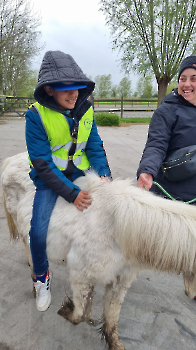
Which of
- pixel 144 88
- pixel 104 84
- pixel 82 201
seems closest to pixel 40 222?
pixel 82 201

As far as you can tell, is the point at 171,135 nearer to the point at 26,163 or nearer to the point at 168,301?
the point at 26,163

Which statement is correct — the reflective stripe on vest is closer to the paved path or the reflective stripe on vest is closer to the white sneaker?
the white sneaker

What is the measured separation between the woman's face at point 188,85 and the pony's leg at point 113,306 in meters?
1.46

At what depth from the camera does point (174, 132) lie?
1886mm

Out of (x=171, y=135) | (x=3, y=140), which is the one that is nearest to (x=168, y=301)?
(x=171, y=135)

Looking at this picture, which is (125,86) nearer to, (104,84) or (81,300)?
(104,84)

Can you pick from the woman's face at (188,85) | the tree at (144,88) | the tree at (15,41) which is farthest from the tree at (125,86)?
the woman's face at (188,85)

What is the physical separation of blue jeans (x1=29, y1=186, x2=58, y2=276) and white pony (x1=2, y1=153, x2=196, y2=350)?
46 millimetres

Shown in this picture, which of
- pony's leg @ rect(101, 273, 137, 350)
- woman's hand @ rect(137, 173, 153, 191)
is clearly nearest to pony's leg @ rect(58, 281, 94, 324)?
pony's leg @ rect(101, 273, 137, 350)

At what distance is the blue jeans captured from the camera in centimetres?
170

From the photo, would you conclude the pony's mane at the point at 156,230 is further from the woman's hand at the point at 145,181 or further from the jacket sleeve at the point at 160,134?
the jacket sleeve at the point at 160,134

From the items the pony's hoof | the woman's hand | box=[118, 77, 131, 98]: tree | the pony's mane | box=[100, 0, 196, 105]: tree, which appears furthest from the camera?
box=[118, 77, 131, 98]: tree

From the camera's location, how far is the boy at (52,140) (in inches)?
64.8

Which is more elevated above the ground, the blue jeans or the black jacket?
the black jacket
